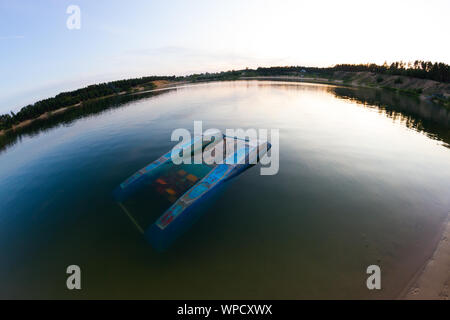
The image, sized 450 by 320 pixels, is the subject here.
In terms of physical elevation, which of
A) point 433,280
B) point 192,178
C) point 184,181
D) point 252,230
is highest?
point 192,178

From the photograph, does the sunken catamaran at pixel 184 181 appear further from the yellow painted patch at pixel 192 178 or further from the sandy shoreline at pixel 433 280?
the sandy shoreline at pixel 433 280

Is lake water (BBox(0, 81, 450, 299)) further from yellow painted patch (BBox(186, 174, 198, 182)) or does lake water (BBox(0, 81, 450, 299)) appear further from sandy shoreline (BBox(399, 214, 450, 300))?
yellow painted patch (BBox(186, 174, 198, 182))

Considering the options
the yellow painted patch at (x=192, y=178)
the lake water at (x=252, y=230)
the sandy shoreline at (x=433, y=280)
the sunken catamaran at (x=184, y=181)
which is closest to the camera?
the sandy shoreline at (x=433, y=280)

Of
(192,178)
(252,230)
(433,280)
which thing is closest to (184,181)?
(192,178)

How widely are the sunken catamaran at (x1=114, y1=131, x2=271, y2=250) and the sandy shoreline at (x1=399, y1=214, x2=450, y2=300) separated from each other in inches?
375

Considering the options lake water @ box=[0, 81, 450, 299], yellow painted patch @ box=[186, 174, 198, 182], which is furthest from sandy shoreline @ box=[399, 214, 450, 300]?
yellow painted patch @ box=[186, 174, 198, 182]

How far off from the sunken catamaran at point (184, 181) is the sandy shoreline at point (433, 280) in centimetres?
953

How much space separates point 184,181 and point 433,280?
1297cm

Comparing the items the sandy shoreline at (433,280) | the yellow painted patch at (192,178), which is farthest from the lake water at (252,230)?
the yellow painted patch at (192,178)

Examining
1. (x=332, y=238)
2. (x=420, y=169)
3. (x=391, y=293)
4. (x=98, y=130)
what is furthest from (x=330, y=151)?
(x=98, y=130)

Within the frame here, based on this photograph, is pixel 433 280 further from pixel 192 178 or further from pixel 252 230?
pixel 192 178

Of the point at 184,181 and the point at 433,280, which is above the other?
the point at 184,181

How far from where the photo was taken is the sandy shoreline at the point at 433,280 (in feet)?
21.2

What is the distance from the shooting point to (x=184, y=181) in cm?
1308
